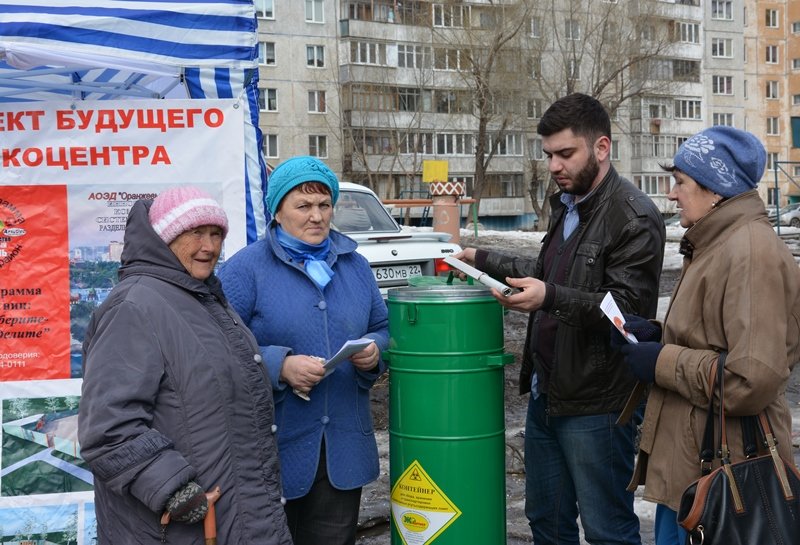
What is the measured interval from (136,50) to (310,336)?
1345 millimetres

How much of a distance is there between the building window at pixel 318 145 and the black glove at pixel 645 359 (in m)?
47.7

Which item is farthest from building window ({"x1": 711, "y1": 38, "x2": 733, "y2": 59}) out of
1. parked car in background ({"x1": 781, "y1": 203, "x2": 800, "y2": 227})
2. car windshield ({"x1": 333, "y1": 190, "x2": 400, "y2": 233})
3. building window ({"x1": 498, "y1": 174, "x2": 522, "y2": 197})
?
car windshield ({"x1": 333, "y1": 190, "x2": 400, "y2": 233})

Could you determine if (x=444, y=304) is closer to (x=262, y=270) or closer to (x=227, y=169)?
(x=262, y=270)

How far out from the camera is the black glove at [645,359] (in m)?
→ 3.11

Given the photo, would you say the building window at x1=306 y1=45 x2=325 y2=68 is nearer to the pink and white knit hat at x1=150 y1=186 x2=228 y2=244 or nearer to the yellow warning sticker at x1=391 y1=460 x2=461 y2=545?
the yellow warning sticker at x1=391 y1=460 x2=461 y2=545

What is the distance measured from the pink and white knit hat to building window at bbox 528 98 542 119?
4074 centimetres

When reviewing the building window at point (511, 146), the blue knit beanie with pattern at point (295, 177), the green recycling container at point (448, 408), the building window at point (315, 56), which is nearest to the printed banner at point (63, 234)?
the blue knit beanie with pattern at point (295, 177)

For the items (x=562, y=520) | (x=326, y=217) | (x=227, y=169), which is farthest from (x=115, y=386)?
(x=562, y=520)

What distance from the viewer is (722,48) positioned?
63188mm

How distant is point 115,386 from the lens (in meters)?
2.64

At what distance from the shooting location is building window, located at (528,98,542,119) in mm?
43181

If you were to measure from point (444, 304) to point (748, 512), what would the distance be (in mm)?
1292

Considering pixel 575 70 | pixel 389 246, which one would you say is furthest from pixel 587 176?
pixel 575 70

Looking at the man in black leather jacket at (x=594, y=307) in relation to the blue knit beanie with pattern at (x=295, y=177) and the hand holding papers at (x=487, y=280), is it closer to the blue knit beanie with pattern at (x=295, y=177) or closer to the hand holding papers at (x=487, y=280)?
the hand holding papers at (x=487, y=280)
